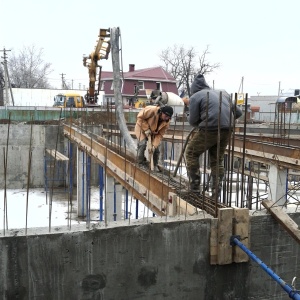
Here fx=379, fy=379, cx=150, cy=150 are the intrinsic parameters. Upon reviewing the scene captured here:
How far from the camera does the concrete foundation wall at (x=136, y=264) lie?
2.88m

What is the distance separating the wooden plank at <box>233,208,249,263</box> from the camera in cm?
326

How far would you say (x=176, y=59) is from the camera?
50406mm

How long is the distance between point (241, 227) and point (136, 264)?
0.95 meters

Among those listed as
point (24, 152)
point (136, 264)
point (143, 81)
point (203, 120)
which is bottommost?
point (24, 152)

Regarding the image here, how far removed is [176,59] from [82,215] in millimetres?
40086

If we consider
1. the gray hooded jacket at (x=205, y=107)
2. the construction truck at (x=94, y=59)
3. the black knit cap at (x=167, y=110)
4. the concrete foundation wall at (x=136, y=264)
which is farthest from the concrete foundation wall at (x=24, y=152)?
the concrete foundation wall at (x=136, y=264)

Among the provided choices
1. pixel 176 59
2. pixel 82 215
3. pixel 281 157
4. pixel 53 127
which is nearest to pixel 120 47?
pixel 281 157

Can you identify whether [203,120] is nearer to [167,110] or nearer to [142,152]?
[167,110]

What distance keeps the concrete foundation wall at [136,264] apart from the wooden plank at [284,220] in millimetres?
93

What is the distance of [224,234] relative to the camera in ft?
10.7

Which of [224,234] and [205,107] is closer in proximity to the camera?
[224,234]

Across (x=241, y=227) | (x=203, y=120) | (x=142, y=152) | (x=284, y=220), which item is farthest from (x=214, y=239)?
(x=142, y=152)

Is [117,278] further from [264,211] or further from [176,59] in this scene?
[176,59]

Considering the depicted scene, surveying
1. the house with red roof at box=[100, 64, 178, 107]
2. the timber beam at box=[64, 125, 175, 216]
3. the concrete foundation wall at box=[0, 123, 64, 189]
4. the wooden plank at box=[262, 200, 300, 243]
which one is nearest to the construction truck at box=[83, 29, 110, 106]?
the concrete foundation wall at box=[0, 123, 64, 189]
